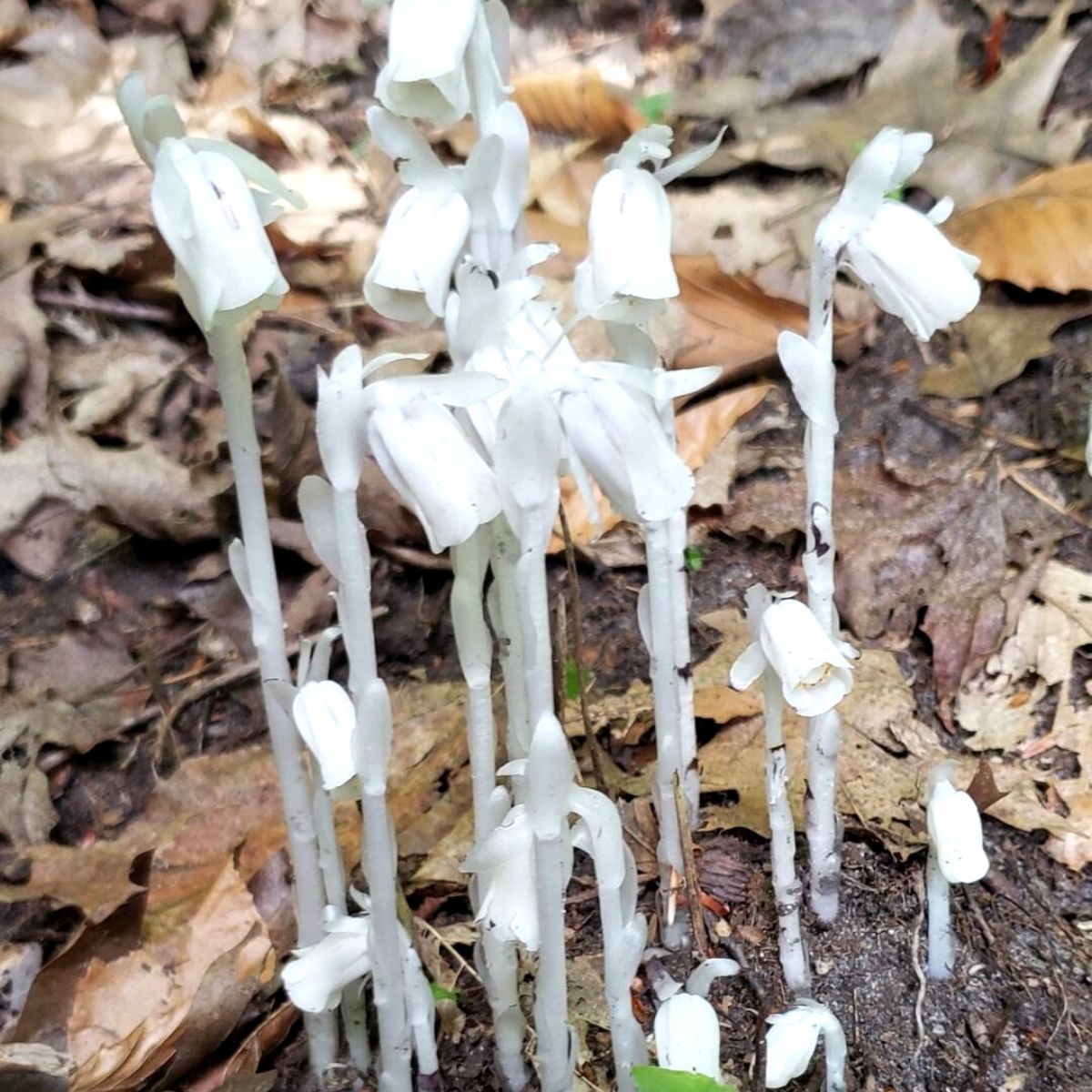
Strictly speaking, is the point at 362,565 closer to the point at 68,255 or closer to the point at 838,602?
the point at 838,602

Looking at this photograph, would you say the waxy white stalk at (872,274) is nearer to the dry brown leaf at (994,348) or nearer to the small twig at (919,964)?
the small twig at (919,964)

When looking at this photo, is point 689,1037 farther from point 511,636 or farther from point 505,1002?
point 511,636

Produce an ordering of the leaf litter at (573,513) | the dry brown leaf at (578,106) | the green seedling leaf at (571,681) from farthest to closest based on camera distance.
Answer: the dry brown leaf at (578,106) → the green seedling leaf at (571,681) → the leaf litter at (573,513)

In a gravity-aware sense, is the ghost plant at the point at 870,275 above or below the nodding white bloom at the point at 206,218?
below

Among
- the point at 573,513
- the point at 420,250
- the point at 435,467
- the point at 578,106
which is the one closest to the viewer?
the point at 435,467

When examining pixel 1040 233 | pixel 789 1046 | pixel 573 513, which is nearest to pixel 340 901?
pixel 789 1046

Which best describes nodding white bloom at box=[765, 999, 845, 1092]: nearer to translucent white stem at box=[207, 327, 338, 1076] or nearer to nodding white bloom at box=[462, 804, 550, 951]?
nodding white bloom at box=[462, 804, 550, 951]

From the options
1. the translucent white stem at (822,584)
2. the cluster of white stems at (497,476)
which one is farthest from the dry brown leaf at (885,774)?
the cluster of white stems at (497,476)

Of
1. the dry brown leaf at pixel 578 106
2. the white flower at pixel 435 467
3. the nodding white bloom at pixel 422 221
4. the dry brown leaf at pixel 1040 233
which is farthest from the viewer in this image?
the dry brown leaf at pixel 578 106
